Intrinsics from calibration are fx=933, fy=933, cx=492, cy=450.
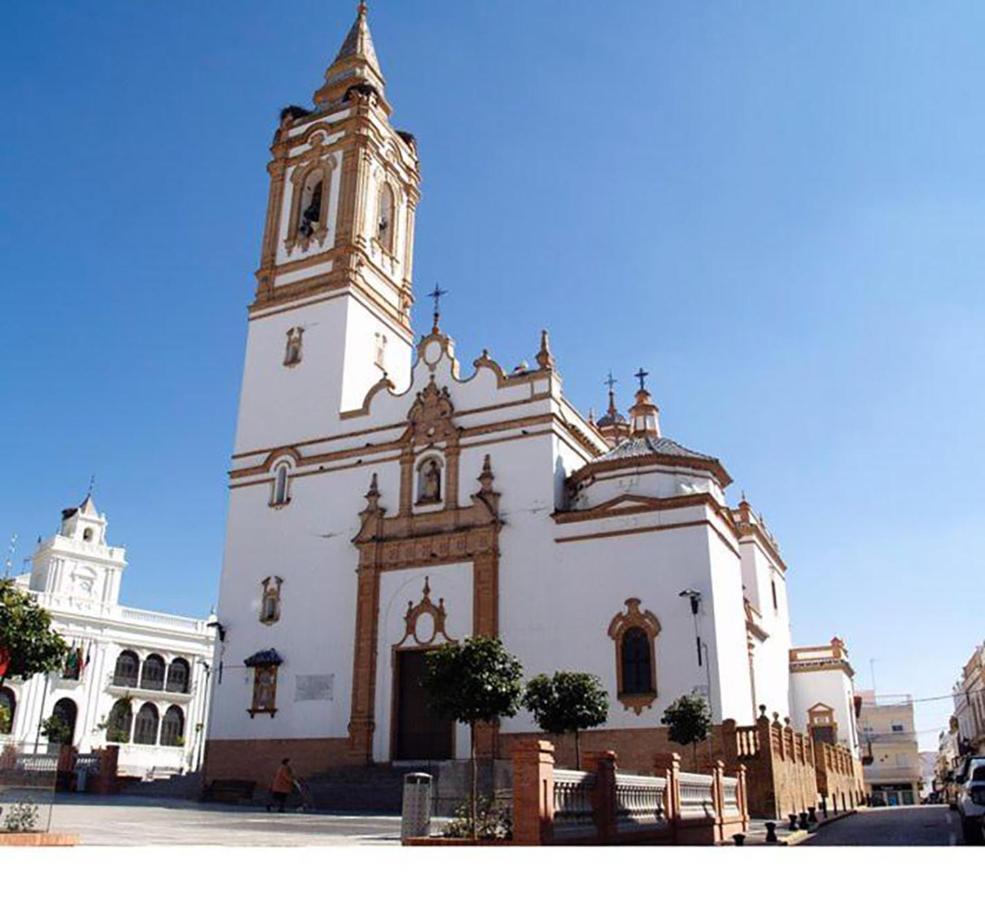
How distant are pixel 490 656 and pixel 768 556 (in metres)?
32.0

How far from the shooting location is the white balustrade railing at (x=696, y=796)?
19094mm

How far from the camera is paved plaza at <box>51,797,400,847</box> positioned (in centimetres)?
1524

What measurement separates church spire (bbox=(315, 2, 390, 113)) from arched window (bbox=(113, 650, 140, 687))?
36.7m

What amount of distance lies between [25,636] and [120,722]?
4047 cm

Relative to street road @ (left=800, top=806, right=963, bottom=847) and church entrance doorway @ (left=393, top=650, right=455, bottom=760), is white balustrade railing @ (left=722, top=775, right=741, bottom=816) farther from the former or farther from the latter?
church entrance doorway @ (left=393, top=650, right=455, bottom=760)

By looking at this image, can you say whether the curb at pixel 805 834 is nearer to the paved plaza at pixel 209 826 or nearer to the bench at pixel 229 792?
the paved plaza at pixel 209 826

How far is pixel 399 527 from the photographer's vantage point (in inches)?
1282

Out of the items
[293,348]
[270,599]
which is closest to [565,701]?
[270,599]

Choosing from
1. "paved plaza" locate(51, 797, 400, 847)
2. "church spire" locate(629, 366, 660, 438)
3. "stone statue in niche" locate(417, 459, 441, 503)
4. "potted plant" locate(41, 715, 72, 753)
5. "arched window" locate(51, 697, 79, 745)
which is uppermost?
"church spire" locate(629, 366, 660, 438)

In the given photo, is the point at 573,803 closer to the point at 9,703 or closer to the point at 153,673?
the point at 9,703

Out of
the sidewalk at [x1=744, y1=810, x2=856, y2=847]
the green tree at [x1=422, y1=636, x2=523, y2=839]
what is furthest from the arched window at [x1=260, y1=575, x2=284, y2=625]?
the sidewalk at [x1=744, y1=810, x2=856, y2=847]
